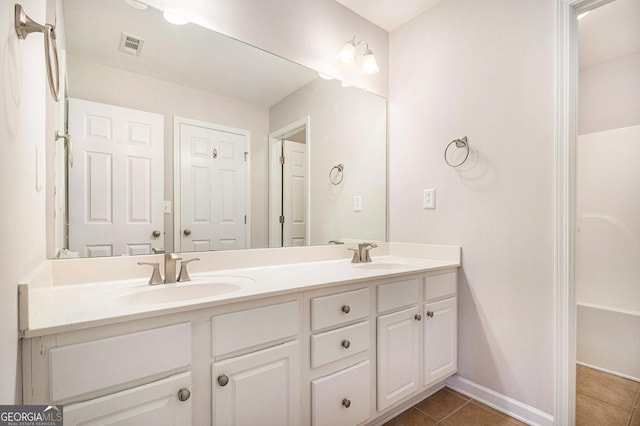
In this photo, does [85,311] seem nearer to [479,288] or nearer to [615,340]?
[479,288]

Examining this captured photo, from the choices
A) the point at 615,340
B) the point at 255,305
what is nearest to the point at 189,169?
the point at 255,305

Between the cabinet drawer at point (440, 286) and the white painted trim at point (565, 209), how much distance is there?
0.49m

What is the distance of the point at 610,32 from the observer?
2.01 m

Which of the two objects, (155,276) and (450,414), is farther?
(450,414)

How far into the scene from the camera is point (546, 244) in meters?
1.47

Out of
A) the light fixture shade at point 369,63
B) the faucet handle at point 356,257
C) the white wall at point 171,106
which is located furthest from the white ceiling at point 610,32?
the white wall at point 171,106

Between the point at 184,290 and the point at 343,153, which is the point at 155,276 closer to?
the point at 184,290

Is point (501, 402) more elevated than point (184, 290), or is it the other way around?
point (184, 290)

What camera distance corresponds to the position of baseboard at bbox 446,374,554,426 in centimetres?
148

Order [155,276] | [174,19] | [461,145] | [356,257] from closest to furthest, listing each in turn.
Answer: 1. [155,276]
2. [174,19]
3. [461,145]
4. [356,257]

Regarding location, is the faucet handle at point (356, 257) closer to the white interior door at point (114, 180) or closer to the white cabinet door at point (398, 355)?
the white cabinet door at point (398, 355)

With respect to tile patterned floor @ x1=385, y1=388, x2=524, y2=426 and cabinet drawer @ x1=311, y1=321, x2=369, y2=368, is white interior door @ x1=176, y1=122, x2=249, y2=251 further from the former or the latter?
tile patterned floor @ x1=385, y1=388, x2=524, y2=426

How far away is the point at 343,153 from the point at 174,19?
1179 millimetres

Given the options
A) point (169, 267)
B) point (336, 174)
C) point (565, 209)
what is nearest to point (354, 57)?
point (336, 174)
